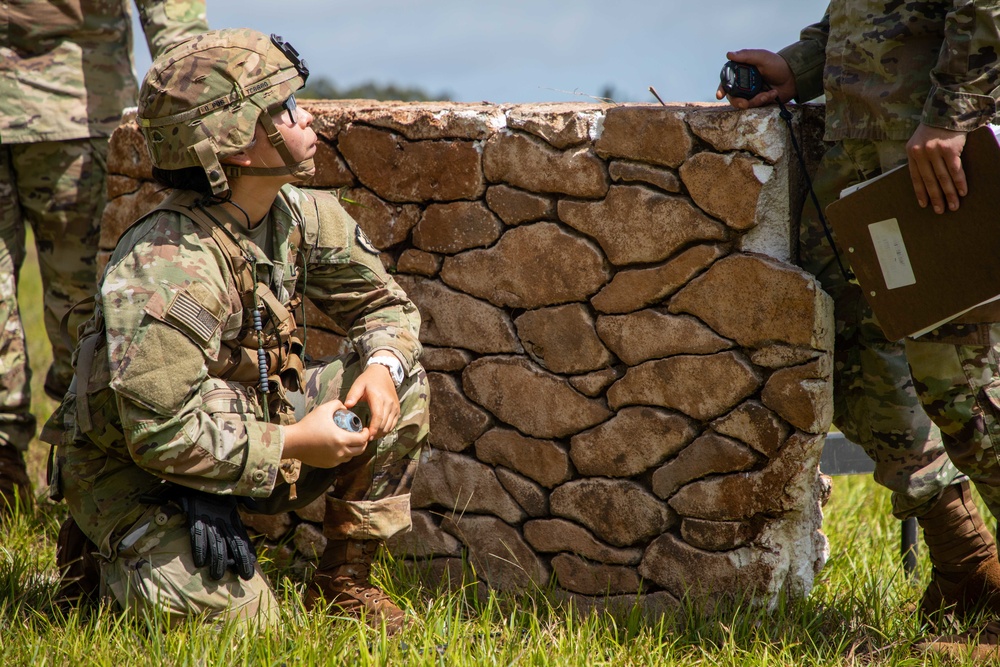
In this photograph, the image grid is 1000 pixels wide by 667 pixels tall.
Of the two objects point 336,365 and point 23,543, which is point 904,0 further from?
point 23,543

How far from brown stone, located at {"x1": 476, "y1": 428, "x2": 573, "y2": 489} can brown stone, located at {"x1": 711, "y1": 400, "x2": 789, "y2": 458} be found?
49cm

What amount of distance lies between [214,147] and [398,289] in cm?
64

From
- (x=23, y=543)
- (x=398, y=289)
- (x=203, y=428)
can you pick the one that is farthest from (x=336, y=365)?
(x=23, y=543)

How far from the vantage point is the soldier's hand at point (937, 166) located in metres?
2.07

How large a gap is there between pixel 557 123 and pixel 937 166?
0.96m

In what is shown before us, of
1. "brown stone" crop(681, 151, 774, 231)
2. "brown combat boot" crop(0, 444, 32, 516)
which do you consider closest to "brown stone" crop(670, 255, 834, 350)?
"brown stone" crop(681, 151, 774, 231)

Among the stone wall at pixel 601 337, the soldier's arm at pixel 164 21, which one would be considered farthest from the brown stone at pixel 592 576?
the soldier's arm at pixel 164 21

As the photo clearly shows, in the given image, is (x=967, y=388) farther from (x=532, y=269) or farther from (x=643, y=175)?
(x=532, y=269)

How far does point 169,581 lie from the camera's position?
222 cm

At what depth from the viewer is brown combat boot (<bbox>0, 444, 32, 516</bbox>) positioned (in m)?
3.23

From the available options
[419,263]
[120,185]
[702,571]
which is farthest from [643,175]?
[120,185]

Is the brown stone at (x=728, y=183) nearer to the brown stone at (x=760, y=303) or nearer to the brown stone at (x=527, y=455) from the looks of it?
the brown stone at (x=760, y=303)

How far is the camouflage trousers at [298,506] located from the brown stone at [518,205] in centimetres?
53

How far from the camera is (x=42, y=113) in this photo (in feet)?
10.2
